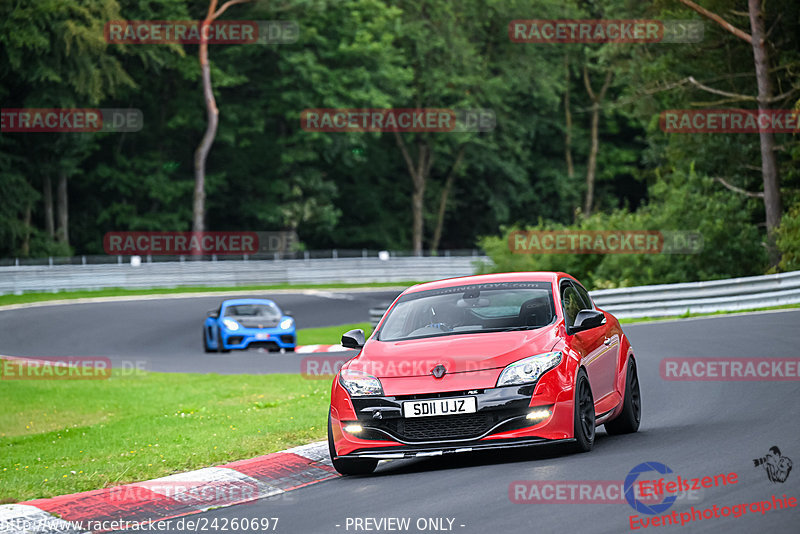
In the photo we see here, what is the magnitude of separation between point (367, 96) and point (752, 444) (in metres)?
54.0

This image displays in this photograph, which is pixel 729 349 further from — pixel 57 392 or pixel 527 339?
pixel 57 392

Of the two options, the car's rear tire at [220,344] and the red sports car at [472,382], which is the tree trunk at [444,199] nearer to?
the car's rear tire at [220,344]

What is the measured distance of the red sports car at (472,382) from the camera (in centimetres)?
880

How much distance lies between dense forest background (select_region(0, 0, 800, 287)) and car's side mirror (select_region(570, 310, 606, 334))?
71.1 feet

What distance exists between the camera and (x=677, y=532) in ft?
20.8

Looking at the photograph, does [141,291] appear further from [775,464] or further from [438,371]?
[775,464]

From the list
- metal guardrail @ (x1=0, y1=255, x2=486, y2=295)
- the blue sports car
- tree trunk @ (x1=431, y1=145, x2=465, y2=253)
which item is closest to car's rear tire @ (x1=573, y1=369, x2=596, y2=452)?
the blue sports car

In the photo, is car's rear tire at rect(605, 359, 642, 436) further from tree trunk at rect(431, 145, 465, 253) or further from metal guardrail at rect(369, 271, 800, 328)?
tree trunk at rect(431, 145, 465, 253)

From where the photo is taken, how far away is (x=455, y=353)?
909 centimetres

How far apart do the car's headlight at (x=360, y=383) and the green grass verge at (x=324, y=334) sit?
19851 mm

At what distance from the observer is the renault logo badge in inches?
350

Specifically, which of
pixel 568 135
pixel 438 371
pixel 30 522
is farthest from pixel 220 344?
pixel 568 135

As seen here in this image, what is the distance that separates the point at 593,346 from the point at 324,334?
22.8 metres

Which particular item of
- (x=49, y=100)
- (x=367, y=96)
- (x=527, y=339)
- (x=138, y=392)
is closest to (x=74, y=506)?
(x=527, y=339)
